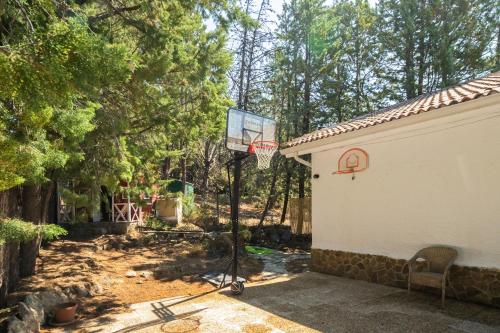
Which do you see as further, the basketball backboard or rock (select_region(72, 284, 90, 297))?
the basketball backboard

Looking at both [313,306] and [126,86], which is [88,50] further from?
[126,86]

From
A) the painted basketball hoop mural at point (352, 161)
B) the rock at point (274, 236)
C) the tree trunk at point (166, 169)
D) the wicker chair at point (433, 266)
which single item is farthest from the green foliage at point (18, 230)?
the tree trunk at point (166, 169)

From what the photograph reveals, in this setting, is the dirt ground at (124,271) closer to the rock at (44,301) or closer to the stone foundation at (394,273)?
the rock at (44,301)

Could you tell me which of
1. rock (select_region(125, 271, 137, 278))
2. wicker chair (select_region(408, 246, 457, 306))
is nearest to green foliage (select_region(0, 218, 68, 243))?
rock (select_region(125, 271, 137, 278))

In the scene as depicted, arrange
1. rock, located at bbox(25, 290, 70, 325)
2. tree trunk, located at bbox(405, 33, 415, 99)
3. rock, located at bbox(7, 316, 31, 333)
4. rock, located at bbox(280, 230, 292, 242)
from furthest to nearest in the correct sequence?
tree trunk, located at bbox(405, 33, 415, 99)
rock, located at bbox(280, 230, 292, 242)
rock, located at bbox(25, 290, 70, 325)
rock, located at bbox(7, 316, 31, 333)

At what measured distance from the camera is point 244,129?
7180 mm

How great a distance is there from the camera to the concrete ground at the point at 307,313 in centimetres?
473

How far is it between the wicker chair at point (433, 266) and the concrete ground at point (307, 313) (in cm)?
37

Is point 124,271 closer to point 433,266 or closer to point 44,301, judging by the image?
point 44,301

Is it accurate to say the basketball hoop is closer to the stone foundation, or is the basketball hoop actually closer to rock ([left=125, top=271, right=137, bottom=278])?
the stone foundation

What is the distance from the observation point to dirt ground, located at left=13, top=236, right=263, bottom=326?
22.3 ft

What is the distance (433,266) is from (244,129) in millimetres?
4231

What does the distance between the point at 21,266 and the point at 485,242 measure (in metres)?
8.98

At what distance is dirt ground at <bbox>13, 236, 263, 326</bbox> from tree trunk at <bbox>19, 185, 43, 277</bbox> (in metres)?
0.31
